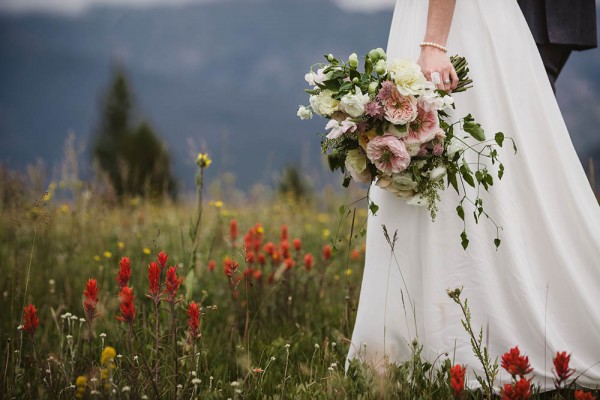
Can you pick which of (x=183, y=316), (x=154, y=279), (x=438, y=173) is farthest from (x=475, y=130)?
(x=183, y=316)

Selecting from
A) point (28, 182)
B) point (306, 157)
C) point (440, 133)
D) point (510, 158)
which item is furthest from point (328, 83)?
point (306, 157)

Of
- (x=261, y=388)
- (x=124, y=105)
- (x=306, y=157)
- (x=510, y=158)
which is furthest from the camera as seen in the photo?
(x=124, y=105)

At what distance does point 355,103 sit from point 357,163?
0.26m

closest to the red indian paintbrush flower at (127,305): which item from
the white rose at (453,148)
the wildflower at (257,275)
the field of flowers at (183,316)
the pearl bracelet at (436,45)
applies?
the field of flowers at (183,316)

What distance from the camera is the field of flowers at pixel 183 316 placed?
6.44ft

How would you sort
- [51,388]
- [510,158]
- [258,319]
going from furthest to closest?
[258,319], [510,158], [51,388]

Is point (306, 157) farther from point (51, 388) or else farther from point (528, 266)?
point (51, 388)

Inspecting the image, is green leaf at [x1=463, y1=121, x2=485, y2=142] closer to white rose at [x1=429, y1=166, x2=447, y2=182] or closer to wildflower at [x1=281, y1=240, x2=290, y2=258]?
white rose at [x1=429, y1=166, x2=447, y2=182]

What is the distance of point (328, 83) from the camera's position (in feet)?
6.88

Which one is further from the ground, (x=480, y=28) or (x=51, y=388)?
(x=480, y=28)

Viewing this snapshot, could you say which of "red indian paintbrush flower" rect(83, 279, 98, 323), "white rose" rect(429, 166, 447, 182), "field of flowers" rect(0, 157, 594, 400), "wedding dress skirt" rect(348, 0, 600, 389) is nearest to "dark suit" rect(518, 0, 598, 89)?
"wedding dress skirt" rect(348, 0, 600, 389)

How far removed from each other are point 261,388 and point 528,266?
1240 mm

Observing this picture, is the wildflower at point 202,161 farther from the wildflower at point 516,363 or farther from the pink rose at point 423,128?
the wildflower at point 516,363

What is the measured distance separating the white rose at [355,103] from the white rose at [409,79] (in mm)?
130
